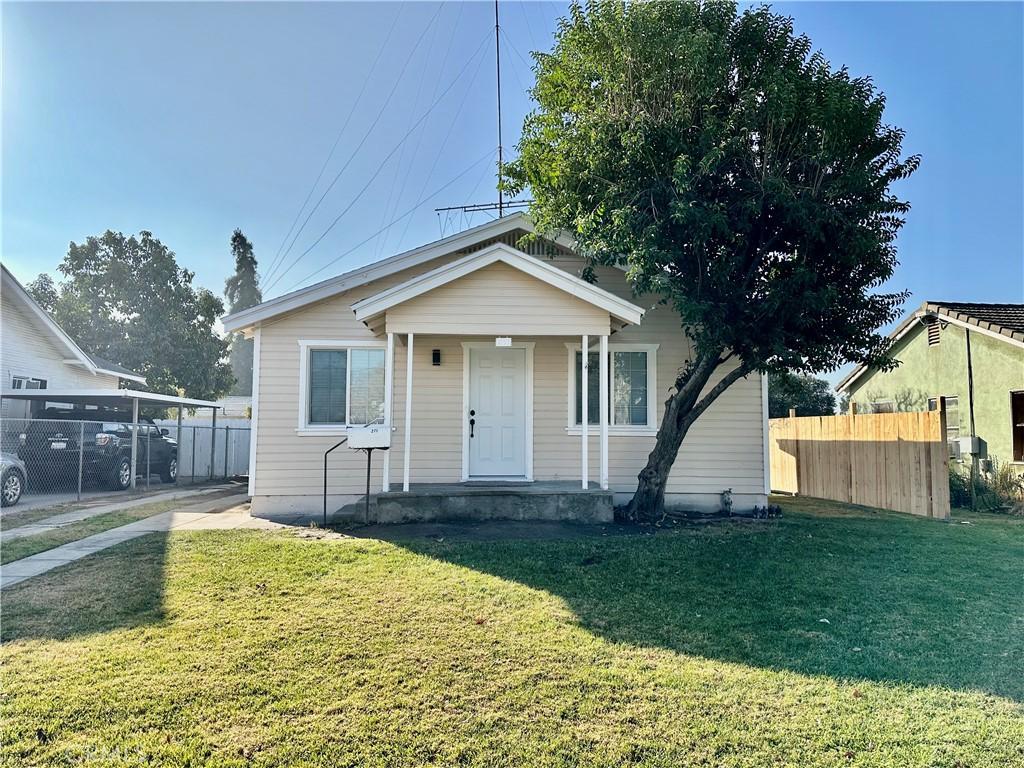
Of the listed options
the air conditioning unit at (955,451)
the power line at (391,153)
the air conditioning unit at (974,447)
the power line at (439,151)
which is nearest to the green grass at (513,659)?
the air conditioning unit at (974,447)

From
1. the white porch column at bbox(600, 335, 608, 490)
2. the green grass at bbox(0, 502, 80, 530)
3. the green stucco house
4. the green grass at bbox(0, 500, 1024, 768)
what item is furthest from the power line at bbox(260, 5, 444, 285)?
the green stucco house

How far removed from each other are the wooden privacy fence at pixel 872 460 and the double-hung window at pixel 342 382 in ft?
30.4

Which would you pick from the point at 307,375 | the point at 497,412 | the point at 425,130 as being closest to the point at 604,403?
the point at 497,412

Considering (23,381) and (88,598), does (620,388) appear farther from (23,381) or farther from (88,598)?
(23,381)

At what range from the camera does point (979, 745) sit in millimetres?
2885

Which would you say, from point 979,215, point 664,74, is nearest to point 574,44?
point 664,74

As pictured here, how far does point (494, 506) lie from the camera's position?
27.2 ft

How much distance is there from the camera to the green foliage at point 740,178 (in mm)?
7352

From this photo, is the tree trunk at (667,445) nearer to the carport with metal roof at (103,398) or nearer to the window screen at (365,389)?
the window screen at (365,389)

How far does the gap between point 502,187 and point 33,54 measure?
6.77 meters

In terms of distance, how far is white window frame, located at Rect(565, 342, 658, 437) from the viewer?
9.77m

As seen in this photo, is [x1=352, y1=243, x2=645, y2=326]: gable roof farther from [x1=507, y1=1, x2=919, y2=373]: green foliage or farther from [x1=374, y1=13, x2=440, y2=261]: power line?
[x1=374, y1=13, x2=440, y2=261]: power line

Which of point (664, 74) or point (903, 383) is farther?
point (903, 383)

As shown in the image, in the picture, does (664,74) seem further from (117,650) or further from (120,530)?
(120,530)
